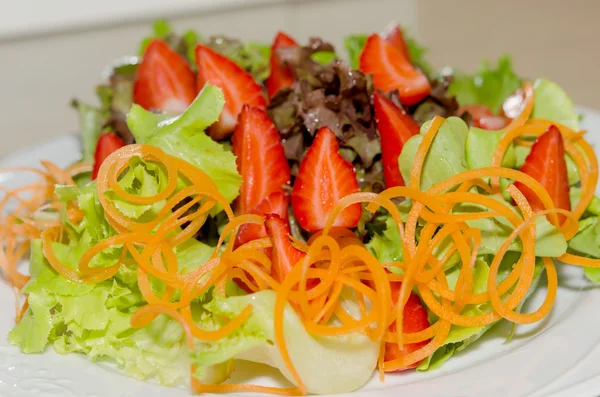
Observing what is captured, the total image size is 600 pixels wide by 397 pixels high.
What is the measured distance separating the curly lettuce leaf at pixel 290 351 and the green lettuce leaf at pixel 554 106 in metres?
1.09

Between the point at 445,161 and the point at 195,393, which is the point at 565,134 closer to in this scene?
the point at 445,161

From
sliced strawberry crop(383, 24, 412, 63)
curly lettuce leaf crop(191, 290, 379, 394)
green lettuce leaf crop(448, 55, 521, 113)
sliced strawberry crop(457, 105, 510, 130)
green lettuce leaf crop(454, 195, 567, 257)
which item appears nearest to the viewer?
curly lettuce leaf crop(191, 290, 379, 394)

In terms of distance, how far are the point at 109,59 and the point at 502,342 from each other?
414 cm

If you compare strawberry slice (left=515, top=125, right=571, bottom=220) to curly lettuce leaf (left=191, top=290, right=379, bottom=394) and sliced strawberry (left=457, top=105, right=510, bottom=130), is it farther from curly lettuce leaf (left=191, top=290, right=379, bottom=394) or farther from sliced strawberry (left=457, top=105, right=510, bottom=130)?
curly lettuce leaf (left=191, top=290, right=379, bottom=394)

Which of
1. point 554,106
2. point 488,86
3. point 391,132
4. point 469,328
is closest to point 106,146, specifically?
point 391,132

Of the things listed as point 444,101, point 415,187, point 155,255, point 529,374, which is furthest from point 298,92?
point 529,374

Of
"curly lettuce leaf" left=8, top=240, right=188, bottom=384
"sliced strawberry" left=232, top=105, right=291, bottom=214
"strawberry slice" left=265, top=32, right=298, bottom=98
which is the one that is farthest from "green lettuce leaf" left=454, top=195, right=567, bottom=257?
"strawberry slice" left=265, top=32, right=298, bottom=98

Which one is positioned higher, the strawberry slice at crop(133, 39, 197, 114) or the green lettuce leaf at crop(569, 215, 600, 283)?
the strawberry slice at crop(133, 39, 197, 114)

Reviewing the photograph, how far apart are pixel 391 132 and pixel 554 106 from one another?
649mm

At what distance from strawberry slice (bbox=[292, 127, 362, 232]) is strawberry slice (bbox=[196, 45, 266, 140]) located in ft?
1.35

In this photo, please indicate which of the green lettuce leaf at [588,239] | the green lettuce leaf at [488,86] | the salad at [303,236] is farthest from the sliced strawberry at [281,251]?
the green lettuce leaf at [488,86]

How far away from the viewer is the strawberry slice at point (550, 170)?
70.4 inches

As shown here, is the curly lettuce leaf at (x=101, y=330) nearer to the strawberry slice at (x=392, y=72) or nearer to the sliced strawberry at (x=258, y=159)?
the sliced strawberry at (x=258, y=159)

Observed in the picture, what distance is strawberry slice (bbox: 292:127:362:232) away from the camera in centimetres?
170
